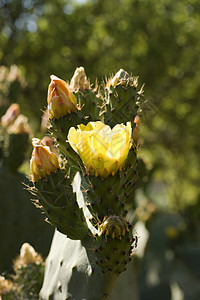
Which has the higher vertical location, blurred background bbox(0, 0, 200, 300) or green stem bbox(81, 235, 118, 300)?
blurred background bbox(0, 0, 200, 300)

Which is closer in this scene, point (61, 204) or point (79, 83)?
point (61, 204)

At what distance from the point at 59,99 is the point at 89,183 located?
29 centimetres

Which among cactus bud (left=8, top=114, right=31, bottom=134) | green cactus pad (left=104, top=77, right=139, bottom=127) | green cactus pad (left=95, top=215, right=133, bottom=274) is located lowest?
green cactus pad (left=95, top=215, right=133, bottom=274)

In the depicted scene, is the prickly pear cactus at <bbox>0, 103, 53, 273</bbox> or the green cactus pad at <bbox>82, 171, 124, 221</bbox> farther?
the prickly pear cactus at <bbox>0, 103, 53, 273</bbox>

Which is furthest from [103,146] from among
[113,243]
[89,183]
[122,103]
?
[122,103]

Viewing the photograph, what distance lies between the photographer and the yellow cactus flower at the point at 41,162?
1212mm

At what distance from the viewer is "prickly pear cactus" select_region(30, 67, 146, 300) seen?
1121 mm

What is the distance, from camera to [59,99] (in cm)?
130

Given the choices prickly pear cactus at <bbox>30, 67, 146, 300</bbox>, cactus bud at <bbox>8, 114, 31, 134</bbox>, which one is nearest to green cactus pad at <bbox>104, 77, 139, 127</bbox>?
prickly pear cactus at <bbox>30, 67, 146, 300</bbox>

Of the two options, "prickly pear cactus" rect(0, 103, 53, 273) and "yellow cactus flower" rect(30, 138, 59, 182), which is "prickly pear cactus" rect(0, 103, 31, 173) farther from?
"yellow cactus flower" rect(30, 138, 59, 182)

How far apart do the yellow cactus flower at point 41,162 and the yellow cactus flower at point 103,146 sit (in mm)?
118

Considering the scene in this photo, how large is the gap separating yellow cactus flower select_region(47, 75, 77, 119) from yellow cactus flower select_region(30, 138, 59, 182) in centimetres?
15

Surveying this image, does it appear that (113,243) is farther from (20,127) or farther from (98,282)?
(20,127)

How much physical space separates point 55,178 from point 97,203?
0.15 m
